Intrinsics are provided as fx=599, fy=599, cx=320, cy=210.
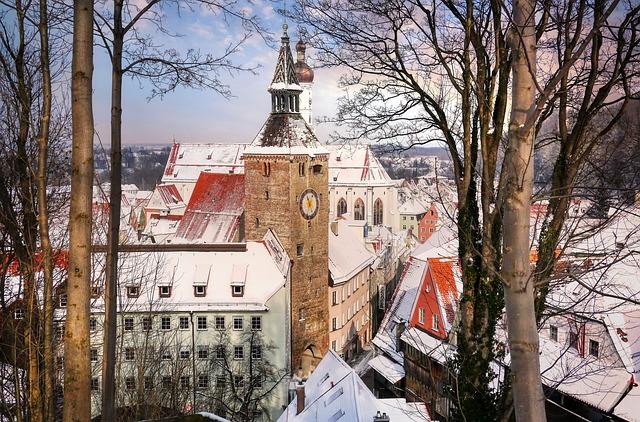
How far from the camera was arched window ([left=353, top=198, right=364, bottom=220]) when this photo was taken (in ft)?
210

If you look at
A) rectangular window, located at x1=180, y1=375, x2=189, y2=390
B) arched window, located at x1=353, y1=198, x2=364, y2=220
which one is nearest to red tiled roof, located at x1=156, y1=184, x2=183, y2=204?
arched window, located at x1=353, y1=198, x2=364, y2=220

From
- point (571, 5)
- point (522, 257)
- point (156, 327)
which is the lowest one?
point (156, 327)

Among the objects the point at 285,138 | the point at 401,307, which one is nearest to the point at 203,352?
the point at 401,307

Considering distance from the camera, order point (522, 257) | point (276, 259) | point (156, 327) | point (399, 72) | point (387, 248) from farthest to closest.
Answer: point (387, 248) → point (276, 259) → point (156, 327) → point (399, 72) → point (522, 257)

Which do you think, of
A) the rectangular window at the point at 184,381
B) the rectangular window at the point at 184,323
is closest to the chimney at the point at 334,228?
the rectangular window at the point at 184,323

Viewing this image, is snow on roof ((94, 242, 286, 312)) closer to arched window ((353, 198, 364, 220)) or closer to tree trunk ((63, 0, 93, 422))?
tree trunk ((63, 0, 93, 422))

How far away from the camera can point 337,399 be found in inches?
580

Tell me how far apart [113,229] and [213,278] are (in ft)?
64.4

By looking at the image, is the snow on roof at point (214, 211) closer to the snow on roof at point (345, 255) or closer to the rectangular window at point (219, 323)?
the snow on roof at point (345, 255)

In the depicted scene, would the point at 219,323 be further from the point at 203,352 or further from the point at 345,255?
the point at 345,255

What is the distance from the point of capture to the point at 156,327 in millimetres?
23703

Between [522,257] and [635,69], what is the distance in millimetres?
4079

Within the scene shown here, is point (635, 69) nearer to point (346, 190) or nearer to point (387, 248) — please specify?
point (387, 248)

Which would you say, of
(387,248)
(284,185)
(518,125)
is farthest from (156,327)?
(387,248)
